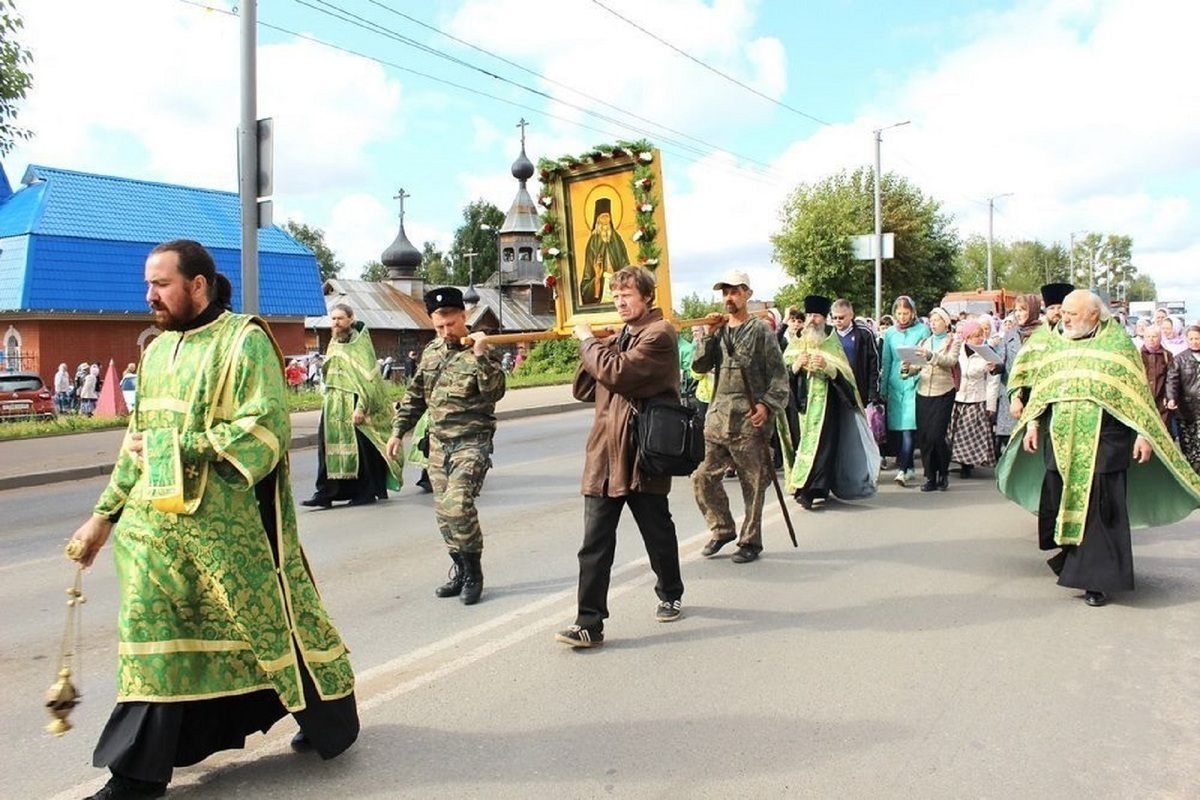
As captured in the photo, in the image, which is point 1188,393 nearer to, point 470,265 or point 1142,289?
point 470,265

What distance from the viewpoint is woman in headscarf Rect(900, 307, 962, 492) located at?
10.4m

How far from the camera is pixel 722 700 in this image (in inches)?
176

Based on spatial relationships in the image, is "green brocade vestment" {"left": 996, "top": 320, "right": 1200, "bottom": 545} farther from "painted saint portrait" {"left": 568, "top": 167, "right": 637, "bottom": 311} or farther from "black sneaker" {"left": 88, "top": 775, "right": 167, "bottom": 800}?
"black sneaker" {"left": 88, "top": 775, "right": 167, "bottom": 800}

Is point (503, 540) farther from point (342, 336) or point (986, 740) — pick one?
point (986, 740)

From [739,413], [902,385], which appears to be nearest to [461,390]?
[739,413]

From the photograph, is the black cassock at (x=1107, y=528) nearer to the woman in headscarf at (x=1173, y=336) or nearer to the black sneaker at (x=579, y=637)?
the black sneaker at (x=579, y=637)

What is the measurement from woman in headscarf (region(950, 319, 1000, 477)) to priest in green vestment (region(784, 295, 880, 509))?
5.58ft

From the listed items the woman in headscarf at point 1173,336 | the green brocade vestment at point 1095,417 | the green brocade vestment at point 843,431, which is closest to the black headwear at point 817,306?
the green brocade vestment at point 843,431

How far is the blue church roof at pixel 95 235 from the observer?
28688 millimetres

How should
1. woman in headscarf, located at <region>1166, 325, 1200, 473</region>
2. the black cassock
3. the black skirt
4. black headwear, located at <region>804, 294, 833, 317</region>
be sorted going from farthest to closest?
woman in headscarf, located at <region>1166, 325, 1200, 473</region> → the black skirt → black headwear, located at <region>804, 294, 833, 317</region> → the black cassock

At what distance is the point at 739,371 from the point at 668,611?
7.00 ft

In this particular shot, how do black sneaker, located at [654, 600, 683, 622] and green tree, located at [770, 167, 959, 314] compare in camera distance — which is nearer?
black sneaker, located at [654, 600, 683, 622]

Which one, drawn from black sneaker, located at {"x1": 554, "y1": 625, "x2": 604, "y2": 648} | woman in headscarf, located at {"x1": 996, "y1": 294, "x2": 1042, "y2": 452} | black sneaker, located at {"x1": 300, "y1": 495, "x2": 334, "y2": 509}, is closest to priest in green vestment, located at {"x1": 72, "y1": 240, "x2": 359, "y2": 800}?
black sneaker, located at {"x1": 554, "y1": 625, "x2": 604, "y2": 648}

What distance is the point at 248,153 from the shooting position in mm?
14117
